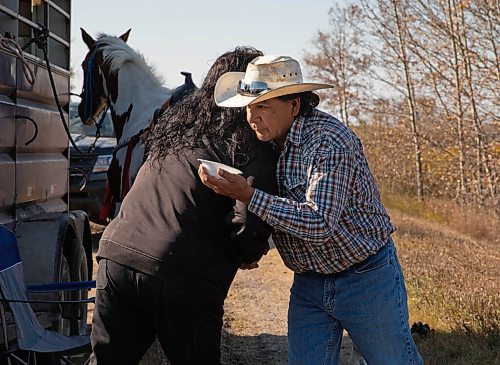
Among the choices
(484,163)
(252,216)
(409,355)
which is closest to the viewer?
(252,216)

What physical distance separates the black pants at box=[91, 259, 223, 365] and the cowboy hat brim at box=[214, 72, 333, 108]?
2.45ft

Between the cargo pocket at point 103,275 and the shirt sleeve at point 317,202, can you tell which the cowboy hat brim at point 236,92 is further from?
the cargo pocket at point 103,275

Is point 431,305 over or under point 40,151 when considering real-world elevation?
under

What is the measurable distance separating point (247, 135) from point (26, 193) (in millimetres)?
2113

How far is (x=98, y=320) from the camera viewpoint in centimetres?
366

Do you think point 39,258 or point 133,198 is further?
point 39,258

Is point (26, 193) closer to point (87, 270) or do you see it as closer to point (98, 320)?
point (87, 270)

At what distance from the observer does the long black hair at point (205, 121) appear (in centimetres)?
369

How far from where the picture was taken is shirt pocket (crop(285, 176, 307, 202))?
3.65 m

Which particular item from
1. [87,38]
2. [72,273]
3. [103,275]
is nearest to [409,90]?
[87,38]

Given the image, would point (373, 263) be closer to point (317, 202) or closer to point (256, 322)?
point (317, 202)

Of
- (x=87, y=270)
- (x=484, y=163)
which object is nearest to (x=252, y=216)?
(x=87, y=270)

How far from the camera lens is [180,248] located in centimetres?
348

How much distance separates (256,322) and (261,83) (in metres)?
4.61
